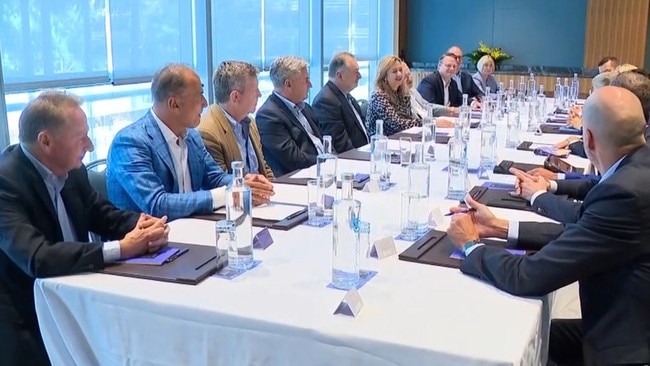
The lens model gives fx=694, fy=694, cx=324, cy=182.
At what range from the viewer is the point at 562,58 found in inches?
366

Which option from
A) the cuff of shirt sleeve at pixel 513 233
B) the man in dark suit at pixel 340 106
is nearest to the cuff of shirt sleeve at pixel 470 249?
the cuff of shirt sleeve at pixel 513 233

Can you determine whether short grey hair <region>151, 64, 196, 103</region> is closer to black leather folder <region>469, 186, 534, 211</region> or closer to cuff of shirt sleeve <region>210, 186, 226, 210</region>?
cuff of shirt sleeve <region>210, 186, 226, 210</region>

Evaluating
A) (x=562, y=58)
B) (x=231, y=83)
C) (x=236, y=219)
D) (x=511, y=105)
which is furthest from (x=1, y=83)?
(x=562, y=58)

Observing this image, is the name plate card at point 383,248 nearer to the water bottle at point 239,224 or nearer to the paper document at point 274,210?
the water bottle at point 239,224

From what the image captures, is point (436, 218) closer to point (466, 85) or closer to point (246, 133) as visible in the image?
point (246, 133)

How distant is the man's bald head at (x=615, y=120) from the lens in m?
1.73

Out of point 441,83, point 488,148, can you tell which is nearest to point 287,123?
point 488,148

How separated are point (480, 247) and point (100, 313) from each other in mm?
991

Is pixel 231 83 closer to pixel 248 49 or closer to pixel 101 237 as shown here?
pixel 101 237

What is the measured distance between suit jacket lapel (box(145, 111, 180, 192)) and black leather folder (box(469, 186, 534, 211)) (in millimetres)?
1197

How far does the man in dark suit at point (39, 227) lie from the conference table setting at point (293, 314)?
0.22 feet

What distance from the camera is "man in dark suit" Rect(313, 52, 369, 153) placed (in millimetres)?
4609

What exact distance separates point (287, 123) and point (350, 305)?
240 cm

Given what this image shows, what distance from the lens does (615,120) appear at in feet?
5.72
